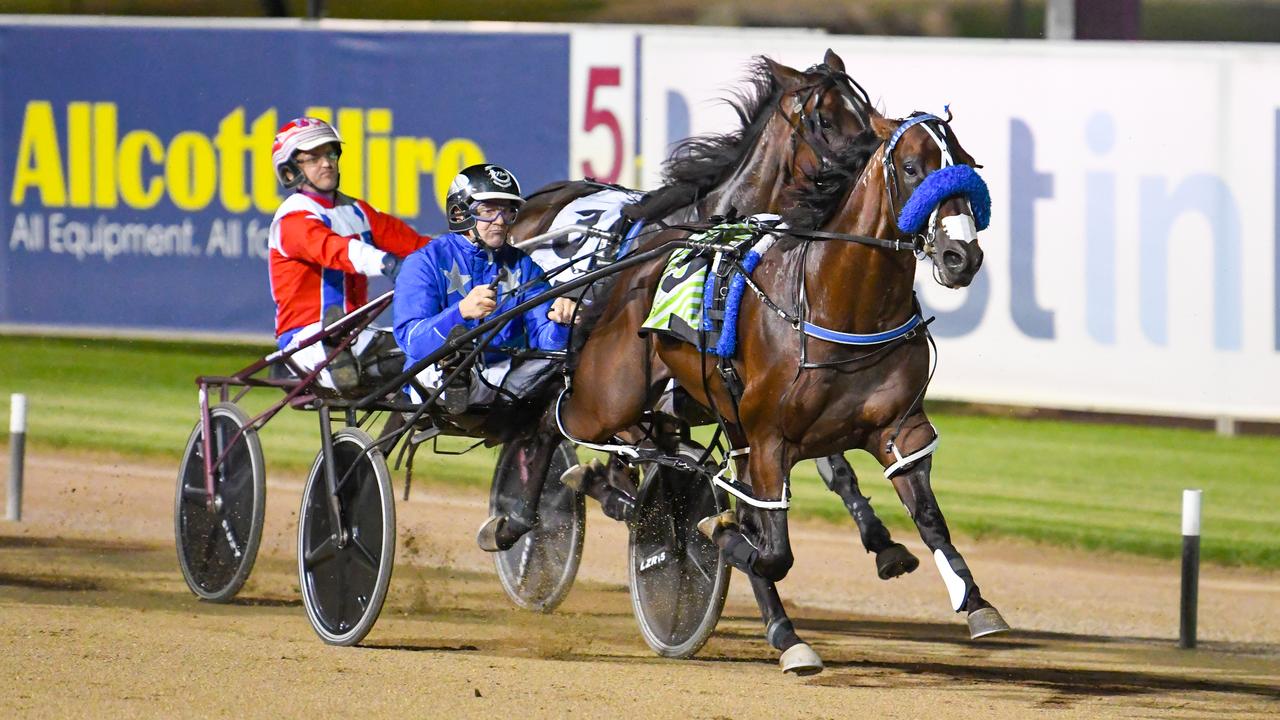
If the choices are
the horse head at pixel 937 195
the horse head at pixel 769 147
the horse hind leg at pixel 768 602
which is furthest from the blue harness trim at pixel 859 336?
the horse head at pixel 769 147

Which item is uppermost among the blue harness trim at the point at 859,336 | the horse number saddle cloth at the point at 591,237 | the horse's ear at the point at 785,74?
the horse's ear at the point at 785,74

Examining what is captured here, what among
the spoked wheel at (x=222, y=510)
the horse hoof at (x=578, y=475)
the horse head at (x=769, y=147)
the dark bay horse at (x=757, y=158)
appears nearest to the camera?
the horse hoof at (x=578, y=475)

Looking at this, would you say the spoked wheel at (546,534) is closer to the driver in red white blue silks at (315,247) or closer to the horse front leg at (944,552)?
the driver in red white blue silks at (315,247)

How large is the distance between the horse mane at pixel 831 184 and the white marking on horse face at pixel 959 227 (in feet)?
1.78

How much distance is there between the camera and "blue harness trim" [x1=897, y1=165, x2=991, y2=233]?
524cm

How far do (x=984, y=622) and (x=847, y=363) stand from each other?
83 centimetres

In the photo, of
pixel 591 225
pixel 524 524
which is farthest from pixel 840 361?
pixel 591 225

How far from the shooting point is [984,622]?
531 centimetres

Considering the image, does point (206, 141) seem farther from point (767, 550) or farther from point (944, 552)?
point (944, 552)

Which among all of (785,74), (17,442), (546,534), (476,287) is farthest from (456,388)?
(17,442)

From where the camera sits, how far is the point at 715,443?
6.65 meters

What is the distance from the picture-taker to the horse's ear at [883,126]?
5652 millimetres

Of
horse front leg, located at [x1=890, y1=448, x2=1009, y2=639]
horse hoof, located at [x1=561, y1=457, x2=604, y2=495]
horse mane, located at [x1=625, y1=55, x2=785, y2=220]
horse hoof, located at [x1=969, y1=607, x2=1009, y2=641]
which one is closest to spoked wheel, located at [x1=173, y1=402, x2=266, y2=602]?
horse hoof, located at [x1=561, y1=457, x2=604, y2=495]

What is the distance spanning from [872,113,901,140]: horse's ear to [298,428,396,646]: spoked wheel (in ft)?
6.39
